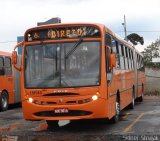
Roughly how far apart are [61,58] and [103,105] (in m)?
1.68

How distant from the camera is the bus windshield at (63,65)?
11.8 meters

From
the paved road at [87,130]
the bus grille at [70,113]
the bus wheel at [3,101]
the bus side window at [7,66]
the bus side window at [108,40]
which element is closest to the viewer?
the paved road at [87,130]

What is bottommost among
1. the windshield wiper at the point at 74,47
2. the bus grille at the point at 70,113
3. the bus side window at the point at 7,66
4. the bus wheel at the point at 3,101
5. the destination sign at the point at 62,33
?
the bus wheel at the point at 3,101

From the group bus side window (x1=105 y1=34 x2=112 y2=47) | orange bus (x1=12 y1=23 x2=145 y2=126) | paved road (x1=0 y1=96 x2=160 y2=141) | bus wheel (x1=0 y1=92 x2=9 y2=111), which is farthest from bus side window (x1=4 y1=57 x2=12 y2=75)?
bus side window (x1=105 y1=34 x2=112 y2=47)

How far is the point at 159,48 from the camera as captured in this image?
92875 millimetres

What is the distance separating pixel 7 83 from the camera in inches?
859

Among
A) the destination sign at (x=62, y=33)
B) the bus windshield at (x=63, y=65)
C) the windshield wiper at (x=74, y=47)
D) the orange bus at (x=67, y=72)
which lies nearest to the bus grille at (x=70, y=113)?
the orange bus at (x=67, y=72)

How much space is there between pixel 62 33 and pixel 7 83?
10091 millimetres

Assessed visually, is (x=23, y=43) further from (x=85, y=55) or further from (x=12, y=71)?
(x=12, y=71)

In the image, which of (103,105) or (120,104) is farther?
(120,104)

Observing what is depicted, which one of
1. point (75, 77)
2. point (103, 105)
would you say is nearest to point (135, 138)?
point (103, 105)

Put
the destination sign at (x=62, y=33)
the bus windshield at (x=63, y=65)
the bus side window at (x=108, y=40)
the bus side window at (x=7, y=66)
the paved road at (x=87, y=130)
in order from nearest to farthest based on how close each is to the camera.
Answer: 1. the paved road at (x=87, y=130)
2. the bus windshield at (x=63, y=65)
3. the destination sign at (x=62, y=33)
4. the bus side window at (x=108, y=40)
5. the bus side window at (x=7, y=66)

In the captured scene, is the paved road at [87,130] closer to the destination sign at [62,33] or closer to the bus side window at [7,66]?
the destination sign at [62,33]

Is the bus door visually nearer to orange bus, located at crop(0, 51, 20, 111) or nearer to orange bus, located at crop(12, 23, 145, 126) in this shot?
orange bus, located at crop(0, 51, 20, 111)
